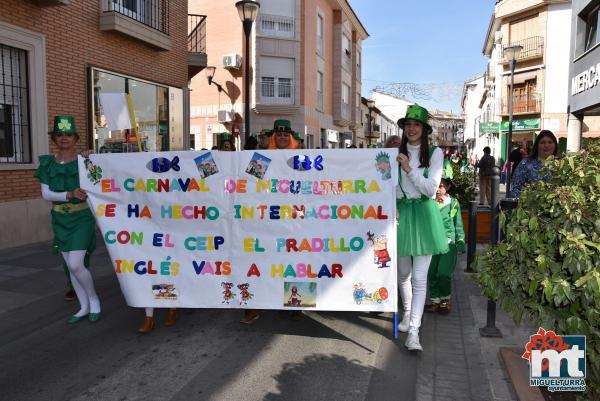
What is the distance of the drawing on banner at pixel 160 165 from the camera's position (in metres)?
4.35

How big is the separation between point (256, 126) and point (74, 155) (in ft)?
68.5

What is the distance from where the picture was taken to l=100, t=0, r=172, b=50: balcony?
33.9ft

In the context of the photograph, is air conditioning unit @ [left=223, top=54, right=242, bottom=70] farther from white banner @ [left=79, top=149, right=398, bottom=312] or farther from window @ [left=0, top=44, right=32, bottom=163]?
white banner @ [left=79, top=149, right=398, bottom=312]

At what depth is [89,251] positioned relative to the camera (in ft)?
16.2

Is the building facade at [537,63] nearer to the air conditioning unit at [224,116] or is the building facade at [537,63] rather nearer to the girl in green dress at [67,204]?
the air conditioning unit at [224,116]

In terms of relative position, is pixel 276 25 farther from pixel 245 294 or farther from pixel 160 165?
pixel 245 294

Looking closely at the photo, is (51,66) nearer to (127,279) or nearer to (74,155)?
(74,155)

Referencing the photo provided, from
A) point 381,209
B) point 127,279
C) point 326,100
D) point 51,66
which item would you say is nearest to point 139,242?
point 127,279

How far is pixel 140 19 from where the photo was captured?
1231 cm

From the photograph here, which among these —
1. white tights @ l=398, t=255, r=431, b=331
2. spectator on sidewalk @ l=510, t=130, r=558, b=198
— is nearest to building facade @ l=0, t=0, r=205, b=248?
white tights @ l=398, t=255, r=431, b=331

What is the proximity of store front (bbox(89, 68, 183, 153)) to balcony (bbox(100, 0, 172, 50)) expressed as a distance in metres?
0.99

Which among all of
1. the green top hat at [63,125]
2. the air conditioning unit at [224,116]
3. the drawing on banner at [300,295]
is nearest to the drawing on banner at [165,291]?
the drawing on banner at [300,295]

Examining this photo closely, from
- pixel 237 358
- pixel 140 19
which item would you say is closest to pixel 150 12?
pixel 140 19

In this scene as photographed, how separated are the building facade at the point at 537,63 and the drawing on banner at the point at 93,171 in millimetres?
27949
